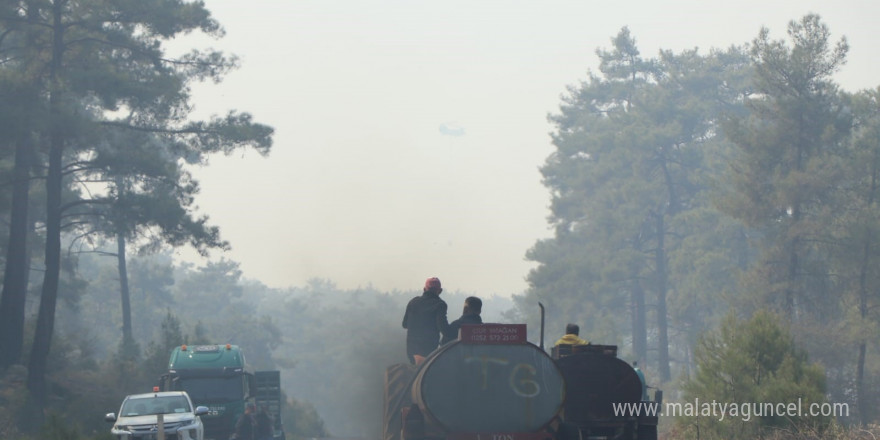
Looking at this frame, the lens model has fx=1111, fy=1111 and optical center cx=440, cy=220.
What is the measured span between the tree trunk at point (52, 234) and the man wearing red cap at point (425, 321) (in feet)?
77.5

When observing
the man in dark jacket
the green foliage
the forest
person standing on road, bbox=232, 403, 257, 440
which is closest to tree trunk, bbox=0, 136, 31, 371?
the forest

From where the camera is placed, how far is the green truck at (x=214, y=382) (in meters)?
29.4

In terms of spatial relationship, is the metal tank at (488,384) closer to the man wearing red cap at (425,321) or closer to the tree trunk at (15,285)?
the man wearing red cap at (425,321)

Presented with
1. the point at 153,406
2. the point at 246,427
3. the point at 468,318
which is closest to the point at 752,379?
the point at 468,318

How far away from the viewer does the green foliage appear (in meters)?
19.0

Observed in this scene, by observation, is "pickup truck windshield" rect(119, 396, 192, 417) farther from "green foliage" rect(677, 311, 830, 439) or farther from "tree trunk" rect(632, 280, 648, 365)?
"tree trunk" rect(632, 280, 648, 365)

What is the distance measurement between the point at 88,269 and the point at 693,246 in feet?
195

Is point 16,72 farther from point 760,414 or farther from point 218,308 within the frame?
point 218,308

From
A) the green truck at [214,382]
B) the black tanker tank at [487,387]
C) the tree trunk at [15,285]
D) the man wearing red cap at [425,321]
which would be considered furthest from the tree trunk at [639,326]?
the black tanker tank at [487,387]

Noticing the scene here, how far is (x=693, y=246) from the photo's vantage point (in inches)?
2677

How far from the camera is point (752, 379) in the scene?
20875mm

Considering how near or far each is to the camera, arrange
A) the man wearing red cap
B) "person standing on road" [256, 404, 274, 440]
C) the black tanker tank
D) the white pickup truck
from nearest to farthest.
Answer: the black tanker tank, the man wearing red cap, the white pickup truck, "person standing on road" [256, 404, 274, 440]

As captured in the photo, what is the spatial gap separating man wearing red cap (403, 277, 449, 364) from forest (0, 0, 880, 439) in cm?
707

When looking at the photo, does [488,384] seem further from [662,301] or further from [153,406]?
[662,301]
